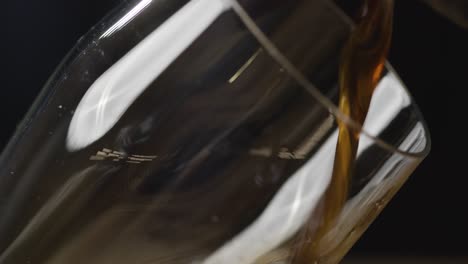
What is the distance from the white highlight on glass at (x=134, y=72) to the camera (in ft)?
1.08

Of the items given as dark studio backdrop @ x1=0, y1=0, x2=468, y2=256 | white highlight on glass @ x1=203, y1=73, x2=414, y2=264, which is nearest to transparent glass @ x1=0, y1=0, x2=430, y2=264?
white highlight on glass @ x1=203, y1=73, x2=414, y2=264

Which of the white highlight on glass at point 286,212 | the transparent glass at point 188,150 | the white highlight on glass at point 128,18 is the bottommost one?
the white highlight on glass at point 286,212

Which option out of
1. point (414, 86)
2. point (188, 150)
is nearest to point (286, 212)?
point (188, 150)

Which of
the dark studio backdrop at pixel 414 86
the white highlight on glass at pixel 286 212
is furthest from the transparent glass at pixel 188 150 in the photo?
the dark studio backdrop at pixel 414 86

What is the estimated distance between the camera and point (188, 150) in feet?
1.07

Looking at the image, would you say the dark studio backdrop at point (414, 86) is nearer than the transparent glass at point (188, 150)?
No

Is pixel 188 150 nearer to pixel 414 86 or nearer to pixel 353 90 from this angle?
pixel 353 90

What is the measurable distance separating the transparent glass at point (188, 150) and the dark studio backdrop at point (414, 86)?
1.96 ft

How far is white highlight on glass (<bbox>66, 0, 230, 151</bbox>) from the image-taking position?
13.0 inches

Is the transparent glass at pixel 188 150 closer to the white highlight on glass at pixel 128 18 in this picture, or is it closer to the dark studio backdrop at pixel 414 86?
the white highlight on glass at pixel 128 18

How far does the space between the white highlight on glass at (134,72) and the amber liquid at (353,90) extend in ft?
0.25

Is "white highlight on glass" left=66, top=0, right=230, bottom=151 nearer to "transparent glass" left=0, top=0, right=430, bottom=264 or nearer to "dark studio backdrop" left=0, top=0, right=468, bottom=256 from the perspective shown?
"transparent glass" left=0, top=0, right=430, bottom=264

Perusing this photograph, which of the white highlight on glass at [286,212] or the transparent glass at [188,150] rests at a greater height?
the transparent glass at [188,150]

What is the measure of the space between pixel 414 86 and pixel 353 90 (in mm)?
578
